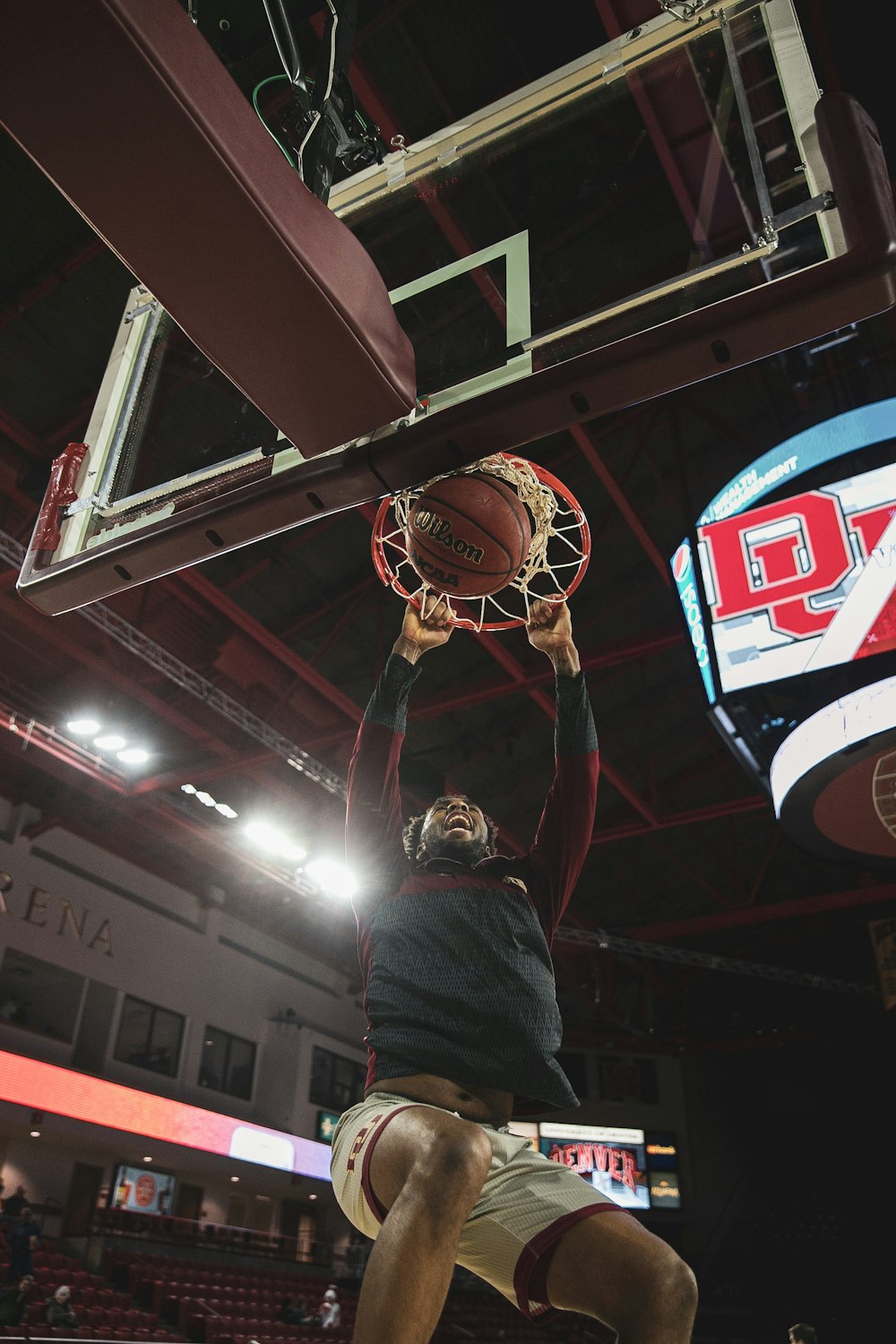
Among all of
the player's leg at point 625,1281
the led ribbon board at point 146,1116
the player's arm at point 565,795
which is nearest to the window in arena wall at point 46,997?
the led ribbon board at point 146,1116

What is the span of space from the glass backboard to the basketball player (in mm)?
718

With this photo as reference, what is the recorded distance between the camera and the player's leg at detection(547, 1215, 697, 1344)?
2.12 meters

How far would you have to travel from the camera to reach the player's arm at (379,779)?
2988 mm

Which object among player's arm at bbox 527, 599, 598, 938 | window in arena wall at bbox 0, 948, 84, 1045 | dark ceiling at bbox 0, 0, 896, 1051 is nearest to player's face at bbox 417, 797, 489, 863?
player's arm at bbox 527, 599, 598, 938

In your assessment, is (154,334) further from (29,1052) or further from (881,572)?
(29,1052)

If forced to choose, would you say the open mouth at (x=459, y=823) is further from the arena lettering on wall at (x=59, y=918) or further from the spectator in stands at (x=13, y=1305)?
the arena lettering on wall at (x=59, y=918)

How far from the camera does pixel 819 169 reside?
2580 mm

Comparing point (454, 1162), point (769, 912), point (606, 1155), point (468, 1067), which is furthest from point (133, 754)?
point (606, 1155)

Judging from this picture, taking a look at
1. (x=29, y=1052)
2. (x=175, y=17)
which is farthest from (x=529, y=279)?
(x=29, y=1052)

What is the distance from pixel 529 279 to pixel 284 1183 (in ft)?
54.4

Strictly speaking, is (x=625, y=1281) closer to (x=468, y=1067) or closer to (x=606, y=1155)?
(x=468, y=1067)

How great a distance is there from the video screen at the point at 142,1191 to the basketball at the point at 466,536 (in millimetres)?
14215

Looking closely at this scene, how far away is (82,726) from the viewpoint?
12008 mm

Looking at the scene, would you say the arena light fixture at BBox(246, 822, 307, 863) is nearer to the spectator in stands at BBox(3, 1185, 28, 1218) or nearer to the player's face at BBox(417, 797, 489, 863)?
the spectator in stands at BBox(3, 1185, 28, 1218)
